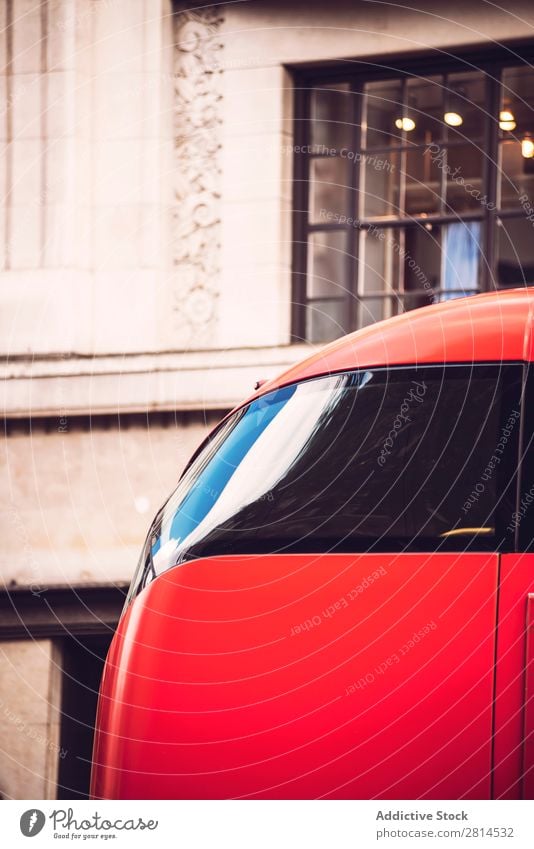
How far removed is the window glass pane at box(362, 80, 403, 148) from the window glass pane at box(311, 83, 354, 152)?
129 millimetres

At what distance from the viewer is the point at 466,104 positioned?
819 cm

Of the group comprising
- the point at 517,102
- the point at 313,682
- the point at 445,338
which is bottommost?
the point at 313,682

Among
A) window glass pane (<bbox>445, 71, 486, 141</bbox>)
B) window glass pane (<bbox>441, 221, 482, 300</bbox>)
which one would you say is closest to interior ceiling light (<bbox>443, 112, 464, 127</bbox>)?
window glass pane (<bbox>445, 71, 486, 141</bbox>)

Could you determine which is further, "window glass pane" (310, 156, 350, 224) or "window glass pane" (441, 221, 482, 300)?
"window glass pane" (310, 156, 350, 224)

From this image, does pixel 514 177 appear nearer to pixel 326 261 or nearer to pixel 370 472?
pixel 326 261

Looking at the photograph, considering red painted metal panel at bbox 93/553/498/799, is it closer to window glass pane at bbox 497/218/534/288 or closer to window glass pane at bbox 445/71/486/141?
window glass pane at bbox 497/218/534/288

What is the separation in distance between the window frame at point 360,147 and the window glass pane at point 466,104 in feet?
0.15

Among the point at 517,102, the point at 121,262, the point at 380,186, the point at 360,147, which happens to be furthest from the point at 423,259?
the point at 121,262

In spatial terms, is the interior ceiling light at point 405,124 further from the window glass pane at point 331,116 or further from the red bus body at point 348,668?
the red bus body at point 348,668

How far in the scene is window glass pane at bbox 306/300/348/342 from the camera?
27.6 ft

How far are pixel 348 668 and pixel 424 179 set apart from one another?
5127mm

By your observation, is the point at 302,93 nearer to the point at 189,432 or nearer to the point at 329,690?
the point at 189,432

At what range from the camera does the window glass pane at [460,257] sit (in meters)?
8.16
